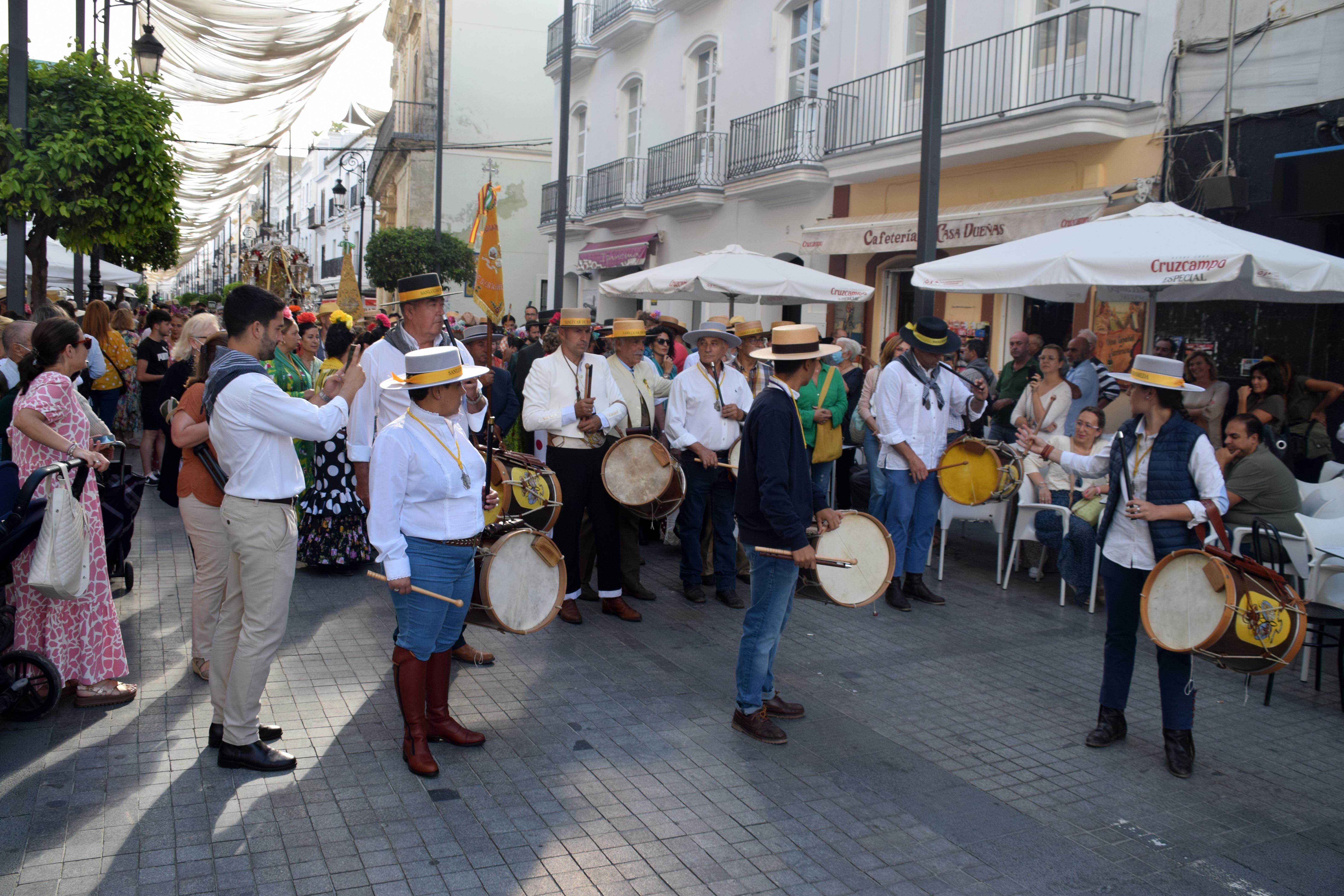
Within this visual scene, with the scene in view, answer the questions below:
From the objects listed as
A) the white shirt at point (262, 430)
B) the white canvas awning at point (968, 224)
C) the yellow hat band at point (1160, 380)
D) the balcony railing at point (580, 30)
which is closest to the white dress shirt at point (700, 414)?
the yellow hat band at point (1160, 380)

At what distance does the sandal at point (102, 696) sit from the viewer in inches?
196

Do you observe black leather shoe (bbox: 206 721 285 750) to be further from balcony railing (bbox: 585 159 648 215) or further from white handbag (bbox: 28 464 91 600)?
balcony railing (bbox: 585 159 648 215)

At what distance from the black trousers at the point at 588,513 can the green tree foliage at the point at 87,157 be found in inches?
153

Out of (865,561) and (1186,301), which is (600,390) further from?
(1186,301)

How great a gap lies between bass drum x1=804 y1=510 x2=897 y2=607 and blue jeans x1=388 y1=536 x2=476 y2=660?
5.66ft

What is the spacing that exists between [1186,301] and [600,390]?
6.67 metres

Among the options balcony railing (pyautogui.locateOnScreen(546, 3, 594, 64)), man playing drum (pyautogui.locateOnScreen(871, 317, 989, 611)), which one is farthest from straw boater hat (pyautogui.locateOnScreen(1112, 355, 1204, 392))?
balcony railing (pyautogui.locateOnScreen(546, 3, 594, 64))

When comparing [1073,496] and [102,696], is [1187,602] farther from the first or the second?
[102,696]

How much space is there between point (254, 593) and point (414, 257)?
→ 29194 millimetres

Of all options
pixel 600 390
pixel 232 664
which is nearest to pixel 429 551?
pixel 232 664

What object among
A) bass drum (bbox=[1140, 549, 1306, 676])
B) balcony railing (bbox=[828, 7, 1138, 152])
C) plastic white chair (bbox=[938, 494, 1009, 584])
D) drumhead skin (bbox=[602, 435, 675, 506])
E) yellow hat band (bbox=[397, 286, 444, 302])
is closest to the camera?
bass drum (bbox=[1140, 549, 1306, 676])

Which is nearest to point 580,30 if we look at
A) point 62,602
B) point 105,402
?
point 105,402

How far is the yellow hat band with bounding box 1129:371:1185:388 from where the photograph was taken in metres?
4.79

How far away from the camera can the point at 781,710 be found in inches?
206
